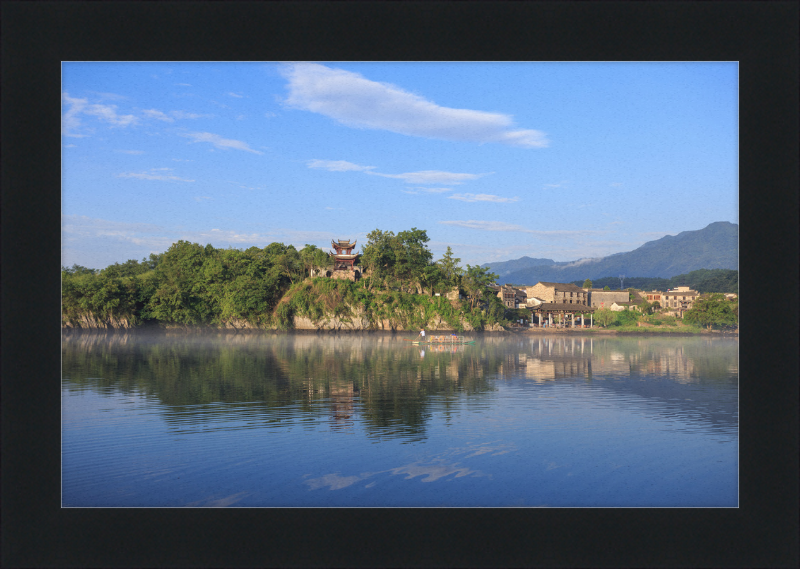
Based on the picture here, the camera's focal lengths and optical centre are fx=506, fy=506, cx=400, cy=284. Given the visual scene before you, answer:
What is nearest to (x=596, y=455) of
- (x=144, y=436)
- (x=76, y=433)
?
(x=144, y=436)

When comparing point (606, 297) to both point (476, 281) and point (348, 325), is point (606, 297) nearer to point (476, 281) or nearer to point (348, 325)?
point (476, 281)

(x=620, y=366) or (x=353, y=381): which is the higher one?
(x=353, y=381)

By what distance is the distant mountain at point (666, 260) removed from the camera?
26734 mm

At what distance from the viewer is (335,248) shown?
4219cm

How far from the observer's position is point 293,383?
12633 millimetres

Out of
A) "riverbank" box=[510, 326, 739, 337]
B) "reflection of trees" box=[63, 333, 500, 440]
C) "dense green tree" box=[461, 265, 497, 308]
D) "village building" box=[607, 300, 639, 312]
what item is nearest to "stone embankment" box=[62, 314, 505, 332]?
"dense green tree" box=[461, 265, 497, 308]

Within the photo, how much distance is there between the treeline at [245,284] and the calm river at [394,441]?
22007 mm

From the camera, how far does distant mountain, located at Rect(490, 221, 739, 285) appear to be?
2673 cm

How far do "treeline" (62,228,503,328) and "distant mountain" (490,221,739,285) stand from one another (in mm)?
4647

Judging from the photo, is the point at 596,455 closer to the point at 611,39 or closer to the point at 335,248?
the point at 611,39

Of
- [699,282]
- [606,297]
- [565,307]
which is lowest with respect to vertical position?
[565,307]

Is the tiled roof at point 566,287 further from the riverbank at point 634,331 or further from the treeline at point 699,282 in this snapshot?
the riverbank at point 634,331

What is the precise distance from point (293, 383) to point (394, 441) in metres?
6.04

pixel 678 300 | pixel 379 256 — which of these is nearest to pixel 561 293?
pixel 678 300
